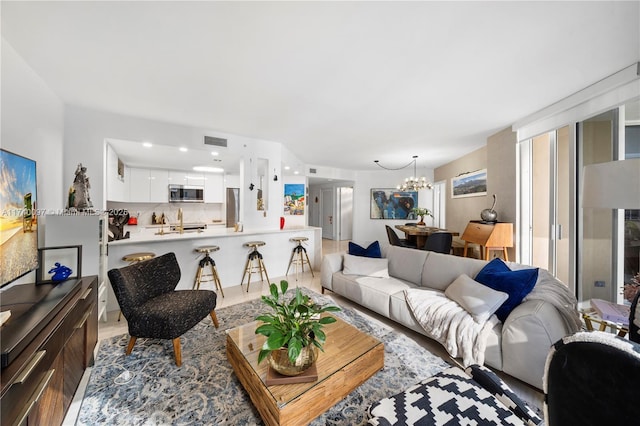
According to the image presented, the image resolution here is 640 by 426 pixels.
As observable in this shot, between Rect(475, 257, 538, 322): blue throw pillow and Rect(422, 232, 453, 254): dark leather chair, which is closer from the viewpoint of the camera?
Rect(475, 257, 538, 322): blue throw pillow

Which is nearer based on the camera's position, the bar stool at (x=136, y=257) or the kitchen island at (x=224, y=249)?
the bar stool at (x=136, y=257)

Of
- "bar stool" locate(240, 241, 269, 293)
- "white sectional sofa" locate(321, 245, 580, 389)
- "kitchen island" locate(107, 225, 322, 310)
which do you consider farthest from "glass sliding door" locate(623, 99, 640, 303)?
"bar stool" locate(240, 241, 269, 293)

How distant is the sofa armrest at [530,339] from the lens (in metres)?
1.55

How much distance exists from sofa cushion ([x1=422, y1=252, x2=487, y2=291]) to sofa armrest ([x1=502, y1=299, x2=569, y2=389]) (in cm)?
78

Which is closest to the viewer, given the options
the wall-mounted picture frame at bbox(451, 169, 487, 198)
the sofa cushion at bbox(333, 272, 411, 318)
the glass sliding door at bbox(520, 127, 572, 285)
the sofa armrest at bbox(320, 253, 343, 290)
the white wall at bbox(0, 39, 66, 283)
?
the white wall at bbox(0, 39, 66, 283)

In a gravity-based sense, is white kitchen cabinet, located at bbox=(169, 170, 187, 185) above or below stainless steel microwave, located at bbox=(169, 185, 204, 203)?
above

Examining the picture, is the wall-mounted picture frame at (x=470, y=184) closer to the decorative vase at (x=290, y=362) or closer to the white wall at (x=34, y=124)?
the decorative vase at (x=290, y=362)

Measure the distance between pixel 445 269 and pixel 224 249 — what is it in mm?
3210

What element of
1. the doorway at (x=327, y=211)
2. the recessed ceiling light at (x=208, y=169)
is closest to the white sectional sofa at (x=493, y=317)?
the recessed ceiling light at (x=208, y=169)

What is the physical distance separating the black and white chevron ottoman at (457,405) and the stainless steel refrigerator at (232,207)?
5.17 meters

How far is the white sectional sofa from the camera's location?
1.58 m

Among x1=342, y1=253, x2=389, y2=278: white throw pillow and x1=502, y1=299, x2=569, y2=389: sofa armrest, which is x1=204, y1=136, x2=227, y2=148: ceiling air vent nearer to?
x1=342, y1=253, x2=389, y2=278: white throw pillow

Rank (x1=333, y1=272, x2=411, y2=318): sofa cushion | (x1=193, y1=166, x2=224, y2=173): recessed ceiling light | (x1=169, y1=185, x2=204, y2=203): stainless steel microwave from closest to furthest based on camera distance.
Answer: (x1=333, y1=272, x2=411, y2=318): sofa cushion → (x1=193, y1=166, x2=224, y2=173): recessed ceiling light → (x1=169, y1=185, x2=204, y2=203): stainless steel microwave

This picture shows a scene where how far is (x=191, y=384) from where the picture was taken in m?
1.71
